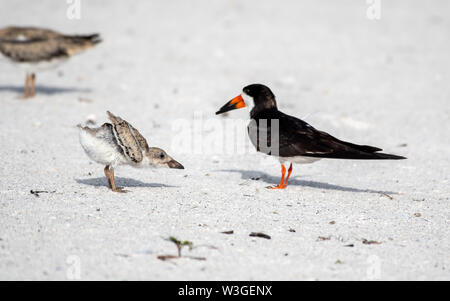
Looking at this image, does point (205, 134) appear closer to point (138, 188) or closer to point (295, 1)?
point (138, 188)

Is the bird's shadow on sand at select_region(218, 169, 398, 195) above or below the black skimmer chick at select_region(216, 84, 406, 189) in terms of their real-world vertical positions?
below

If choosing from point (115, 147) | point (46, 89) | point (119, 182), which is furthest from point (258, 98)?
point (46, 89)

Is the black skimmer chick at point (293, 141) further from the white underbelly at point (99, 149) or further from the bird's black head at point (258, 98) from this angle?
the white underbelly at point (99, 149)

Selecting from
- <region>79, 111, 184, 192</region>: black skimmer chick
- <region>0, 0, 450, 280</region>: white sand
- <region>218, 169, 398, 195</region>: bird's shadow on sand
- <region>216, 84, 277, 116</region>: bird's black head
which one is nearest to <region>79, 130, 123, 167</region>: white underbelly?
<region>79, 111, 184, 192</region>: black skimmer chick

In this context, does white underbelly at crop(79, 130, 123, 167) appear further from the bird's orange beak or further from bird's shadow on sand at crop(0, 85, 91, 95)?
Answer: bird's shadow on sand at crop(0, 85, 91, 95)

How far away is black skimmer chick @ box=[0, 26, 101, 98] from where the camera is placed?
999 centimetres

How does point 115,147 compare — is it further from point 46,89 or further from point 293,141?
point 46,89

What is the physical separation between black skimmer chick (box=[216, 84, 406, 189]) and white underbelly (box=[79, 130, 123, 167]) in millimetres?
1728

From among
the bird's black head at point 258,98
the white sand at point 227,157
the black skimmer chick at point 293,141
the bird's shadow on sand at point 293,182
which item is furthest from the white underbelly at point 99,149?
the bird's black head at point 258,98

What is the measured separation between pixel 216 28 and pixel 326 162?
7968 millimetres

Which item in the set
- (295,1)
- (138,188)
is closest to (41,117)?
(138,188)

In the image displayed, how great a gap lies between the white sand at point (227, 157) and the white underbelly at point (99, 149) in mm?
392

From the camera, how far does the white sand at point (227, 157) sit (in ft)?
15.5

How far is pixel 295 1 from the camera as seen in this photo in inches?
740
